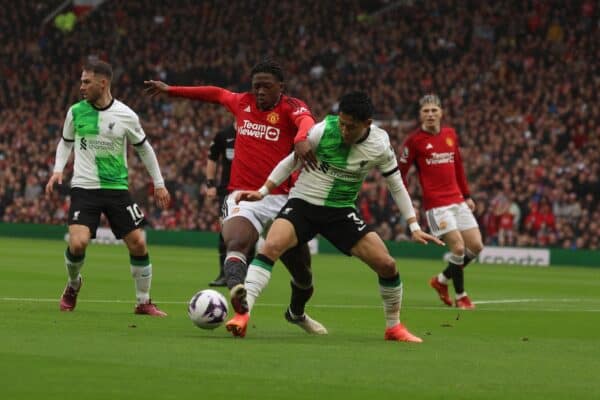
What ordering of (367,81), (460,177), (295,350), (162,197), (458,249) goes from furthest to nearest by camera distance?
(367,81)
(460,177)
(458,249)
(162,197)
(295,350)

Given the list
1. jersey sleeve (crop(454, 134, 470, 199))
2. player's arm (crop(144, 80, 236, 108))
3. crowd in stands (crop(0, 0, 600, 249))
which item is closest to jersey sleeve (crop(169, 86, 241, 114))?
player's arm (crop(144, 80, 236, 108))

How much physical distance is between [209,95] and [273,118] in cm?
76

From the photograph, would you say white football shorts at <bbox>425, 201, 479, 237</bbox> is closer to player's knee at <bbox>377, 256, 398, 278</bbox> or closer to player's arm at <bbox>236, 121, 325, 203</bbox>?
player's knee at <bbox>377, 256, 398, 278</bbox>

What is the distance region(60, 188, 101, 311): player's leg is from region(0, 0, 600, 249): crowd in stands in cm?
2061

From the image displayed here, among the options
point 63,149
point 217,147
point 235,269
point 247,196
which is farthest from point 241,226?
point 217,147

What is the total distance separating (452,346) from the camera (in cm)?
1056

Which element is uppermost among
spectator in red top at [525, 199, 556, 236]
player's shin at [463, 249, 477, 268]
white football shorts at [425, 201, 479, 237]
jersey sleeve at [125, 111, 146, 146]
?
jersey sleeve at [125, 111, 146, 146]

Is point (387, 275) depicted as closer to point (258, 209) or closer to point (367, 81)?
point (258, 209)

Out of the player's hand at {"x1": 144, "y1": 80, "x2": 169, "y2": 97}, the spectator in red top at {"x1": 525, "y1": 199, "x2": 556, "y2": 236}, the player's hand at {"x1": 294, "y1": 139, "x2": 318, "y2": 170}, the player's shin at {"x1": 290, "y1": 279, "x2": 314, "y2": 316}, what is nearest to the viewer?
the player's hand at {"x1": 294, "y1": 139, "x2": 318, "y2": 170}

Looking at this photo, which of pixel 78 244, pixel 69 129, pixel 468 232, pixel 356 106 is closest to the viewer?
pixel 356 106

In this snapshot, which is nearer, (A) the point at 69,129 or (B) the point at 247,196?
(B) the point at 247,196

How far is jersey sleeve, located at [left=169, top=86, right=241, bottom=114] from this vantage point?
11914mm

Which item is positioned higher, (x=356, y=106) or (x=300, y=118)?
(x=356, y=106)

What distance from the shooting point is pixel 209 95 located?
12.0 metres
